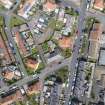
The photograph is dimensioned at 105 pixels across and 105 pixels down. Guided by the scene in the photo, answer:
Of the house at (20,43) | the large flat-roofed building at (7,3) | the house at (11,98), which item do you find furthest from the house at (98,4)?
the house at (11,98)

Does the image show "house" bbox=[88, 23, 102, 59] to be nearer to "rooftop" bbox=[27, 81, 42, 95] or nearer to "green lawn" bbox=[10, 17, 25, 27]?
"rooftop" bbox=[27, 81, 42, 95]

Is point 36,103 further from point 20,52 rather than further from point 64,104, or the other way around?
point 20,52

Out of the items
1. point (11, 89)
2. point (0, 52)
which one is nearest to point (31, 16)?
point (0, 52)

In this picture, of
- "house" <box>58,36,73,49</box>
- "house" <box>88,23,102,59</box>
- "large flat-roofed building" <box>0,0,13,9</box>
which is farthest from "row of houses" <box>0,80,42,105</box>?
"large flat-roofed building" <box>0,0,13,9</box>

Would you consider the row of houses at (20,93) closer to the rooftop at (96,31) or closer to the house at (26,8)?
the house at (26,8)

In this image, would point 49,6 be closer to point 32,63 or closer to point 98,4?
point 98,4

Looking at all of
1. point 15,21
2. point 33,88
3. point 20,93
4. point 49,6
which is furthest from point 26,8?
point 20,93
